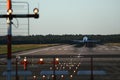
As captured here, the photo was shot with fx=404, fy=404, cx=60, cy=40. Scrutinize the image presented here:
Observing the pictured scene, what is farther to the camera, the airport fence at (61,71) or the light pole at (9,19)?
the airport fence at (61,71)

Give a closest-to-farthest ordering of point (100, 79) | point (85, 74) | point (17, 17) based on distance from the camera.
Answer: point (17, 17) → point (100, 79) → point (85, 74)

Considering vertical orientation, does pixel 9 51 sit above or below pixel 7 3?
below

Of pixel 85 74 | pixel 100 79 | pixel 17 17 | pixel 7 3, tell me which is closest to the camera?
pixel 7 3

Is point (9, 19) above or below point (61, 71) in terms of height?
above

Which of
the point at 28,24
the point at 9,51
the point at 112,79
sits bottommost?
the point at 112,79

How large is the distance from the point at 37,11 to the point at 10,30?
1404 millimetres

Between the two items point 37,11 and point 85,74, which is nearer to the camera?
point 37,11

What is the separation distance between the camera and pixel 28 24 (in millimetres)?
16234

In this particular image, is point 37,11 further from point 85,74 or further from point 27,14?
point 85,74

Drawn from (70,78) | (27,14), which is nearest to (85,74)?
(70,78)

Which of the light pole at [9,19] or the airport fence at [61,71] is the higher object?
the light pole at [9,19]

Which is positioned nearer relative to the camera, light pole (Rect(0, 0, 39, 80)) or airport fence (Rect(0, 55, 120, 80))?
light pole (Rect(0, 0, 39, 80))

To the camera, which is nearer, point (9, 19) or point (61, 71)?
point (9, 19)

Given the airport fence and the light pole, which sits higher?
the light pole
